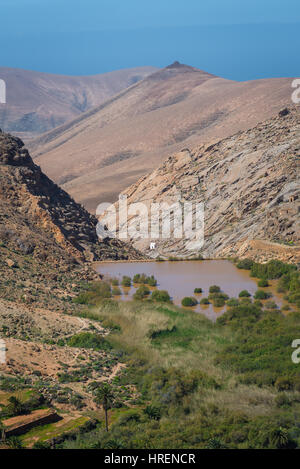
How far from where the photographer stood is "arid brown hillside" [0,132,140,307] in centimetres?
3241

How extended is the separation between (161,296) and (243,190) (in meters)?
21.3

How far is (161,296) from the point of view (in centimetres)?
3212

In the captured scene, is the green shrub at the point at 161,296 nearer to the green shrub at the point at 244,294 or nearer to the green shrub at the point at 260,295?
the green shrub at the point at 244,294

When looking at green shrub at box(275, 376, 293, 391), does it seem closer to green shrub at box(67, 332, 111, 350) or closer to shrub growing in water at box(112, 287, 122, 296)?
green shrub at box(67, 332, 111, 350)

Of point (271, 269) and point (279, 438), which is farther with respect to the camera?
point (271, 269)

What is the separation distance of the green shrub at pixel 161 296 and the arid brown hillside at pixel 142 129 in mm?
51189

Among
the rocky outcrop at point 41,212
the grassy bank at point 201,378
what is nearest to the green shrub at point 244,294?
the grassy bank at point 201,378

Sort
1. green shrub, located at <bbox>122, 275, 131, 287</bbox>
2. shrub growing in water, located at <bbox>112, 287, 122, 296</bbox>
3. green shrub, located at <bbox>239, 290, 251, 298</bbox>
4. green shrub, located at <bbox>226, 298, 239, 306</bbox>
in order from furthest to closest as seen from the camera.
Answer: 1. green shrub, located at <bbox>122, 275, 131, 287</bbox>
2. shrub growing in water, located at <bbox>112, 287, 122, 296</bbox>
3. green shrub, located at <bbox>239, 290, 251, 298</bbox>
4. green shrub, located at <bbox>226, 298, 239, 306</bbox>

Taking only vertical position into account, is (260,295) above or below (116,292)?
below

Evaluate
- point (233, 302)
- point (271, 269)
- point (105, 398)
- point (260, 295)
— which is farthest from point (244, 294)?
point (105, 398)

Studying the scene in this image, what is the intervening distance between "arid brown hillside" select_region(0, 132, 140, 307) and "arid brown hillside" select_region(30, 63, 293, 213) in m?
42.5

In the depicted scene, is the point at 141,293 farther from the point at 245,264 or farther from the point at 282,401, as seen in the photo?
the point at 282,401

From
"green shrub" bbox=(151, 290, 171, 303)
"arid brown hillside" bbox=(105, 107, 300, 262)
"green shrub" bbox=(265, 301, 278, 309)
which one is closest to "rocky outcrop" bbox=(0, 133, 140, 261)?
"green shrub" bbox=(151, 290, 171, 303)

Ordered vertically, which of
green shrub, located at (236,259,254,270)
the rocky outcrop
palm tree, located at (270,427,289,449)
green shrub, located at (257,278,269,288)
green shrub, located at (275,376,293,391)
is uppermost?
the rocky outcrop
